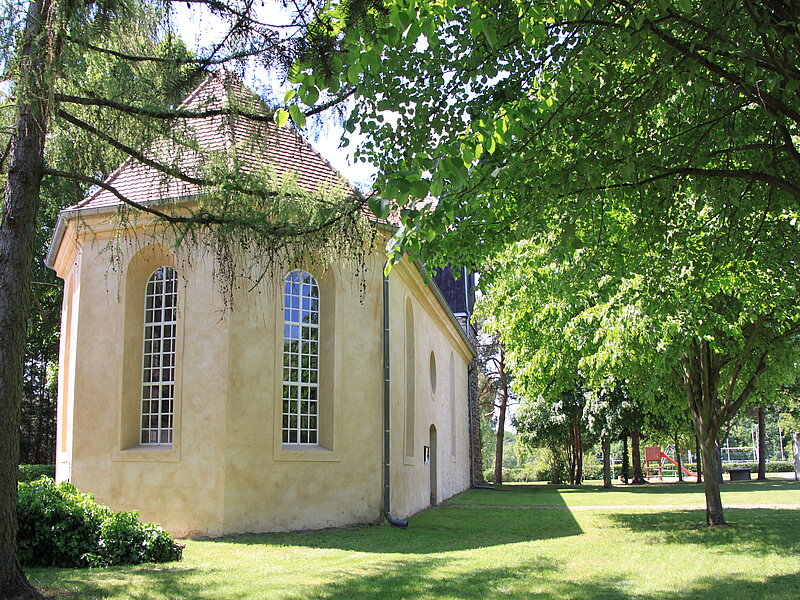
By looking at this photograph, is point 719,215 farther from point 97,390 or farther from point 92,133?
point 97,390

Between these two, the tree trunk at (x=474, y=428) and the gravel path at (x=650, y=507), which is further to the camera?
the tree trunk at (x=474, y=428)

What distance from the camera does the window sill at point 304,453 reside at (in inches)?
567

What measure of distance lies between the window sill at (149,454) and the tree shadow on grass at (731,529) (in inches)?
356

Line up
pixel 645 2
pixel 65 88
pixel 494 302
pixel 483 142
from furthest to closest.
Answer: pixel 494 302 < pixel 65 88 < pixel 645 2 < pixel 483 142

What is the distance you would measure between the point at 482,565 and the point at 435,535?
3.97 metres

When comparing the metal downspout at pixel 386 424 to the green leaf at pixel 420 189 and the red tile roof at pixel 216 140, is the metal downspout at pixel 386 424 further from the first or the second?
the green leaf at pixel 420 189

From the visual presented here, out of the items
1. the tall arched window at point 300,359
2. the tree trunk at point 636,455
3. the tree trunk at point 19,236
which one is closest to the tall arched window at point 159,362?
the tall arched window at point 300,359

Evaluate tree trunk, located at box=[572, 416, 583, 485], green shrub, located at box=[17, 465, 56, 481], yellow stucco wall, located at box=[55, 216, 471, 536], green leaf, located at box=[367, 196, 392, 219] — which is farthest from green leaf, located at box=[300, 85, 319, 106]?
tree trunk, located at box=[572, 416, 583, 485]

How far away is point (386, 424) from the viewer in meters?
15.6

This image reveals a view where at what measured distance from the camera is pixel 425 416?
72.1 feet

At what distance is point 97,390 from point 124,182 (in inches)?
167

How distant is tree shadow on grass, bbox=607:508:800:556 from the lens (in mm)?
12414

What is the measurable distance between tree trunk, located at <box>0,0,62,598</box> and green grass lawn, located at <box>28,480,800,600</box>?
3.27 ft

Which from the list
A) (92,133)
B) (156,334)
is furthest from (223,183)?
(156,334)
